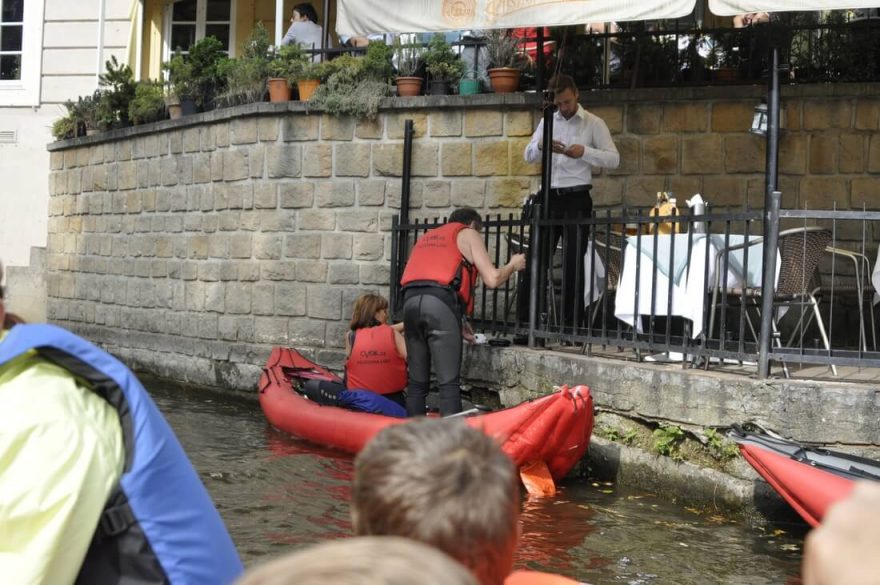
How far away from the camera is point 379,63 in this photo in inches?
477

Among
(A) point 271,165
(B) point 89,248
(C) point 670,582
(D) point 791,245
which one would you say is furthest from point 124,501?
(B) point 89,248

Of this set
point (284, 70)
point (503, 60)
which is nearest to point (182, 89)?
point (284, 70)

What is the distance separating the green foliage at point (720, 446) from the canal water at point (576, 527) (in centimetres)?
36

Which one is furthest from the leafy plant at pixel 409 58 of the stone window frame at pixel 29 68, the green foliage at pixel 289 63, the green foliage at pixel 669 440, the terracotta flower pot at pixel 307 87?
the stone window frame at pixel 29 68

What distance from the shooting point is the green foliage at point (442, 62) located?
11844 millimetres

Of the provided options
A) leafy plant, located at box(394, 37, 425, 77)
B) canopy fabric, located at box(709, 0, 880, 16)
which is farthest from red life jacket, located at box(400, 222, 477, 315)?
leafy plant, located at box(394, 37, 425, 77)

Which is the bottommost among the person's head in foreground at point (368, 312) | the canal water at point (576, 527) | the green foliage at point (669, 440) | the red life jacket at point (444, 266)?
the canal water at point (576, 527)

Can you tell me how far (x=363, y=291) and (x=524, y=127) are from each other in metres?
2.18

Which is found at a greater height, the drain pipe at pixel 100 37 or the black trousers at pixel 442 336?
the drain pipe at pixel 100 37

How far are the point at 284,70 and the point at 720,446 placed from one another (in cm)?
681

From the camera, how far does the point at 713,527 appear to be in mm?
7051

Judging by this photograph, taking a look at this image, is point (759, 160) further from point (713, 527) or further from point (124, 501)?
point (124, 501)

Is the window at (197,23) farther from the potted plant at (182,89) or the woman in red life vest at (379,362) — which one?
the woman in red life vest at (379,362)

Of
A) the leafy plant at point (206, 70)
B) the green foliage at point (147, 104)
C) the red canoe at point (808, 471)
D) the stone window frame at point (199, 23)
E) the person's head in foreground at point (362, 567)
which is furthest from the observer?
the stone window frame at point (199, 23)
